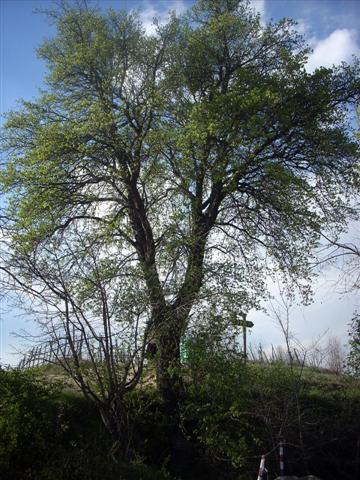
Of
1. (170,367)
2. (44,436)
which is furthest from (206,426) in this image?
(44,436)

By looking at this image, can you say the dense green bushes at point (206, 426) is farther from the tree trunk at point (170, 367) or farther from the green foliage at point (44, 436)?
the tree trunk at point (170, 367)

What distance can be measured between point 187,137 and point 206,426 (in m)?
7.89

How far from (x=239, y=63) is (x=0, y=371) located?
12.3 meters

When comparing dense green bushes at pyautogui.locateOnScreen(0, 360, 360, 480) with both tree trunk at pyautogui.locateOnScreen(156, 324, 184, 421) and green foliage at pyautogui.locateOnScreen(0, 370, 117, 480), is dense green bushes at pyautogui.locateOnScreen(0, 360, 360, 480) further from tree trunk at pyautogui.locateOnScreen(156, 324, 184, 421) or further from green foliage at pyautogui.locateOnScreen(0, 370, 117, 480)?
tree trunk at pyautogui.locateOnScreen(156, 324, 184, 421)

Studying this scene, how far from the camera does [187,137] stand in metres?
15.5

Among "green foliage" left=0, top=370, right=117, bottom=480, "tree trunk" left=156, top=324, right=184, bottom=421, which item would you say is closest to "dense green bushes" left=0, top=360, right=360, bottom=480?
"green foliage" left=0, top=370, right=117, bottom=480

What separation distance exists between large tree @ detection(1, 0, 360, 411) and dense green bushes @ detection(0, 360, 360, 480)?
3240mm

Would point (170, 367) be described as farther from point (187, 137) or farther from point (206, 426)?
point (187, 137)

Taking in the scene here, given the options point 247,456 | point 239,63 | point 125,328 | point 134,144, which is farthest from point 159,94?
point 247,456

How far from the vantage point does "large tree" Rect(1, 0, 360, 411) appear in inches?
640

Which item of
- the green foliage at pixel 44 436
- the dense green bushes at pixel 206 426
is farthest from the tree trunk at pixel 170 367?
the green foliage at pixel 44 436

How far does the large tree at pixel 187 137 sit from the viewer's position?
16250 mm

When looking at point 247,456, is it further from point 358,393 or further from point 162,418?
point 358,393

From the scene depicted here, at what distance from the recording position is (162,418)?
14.5 metres
